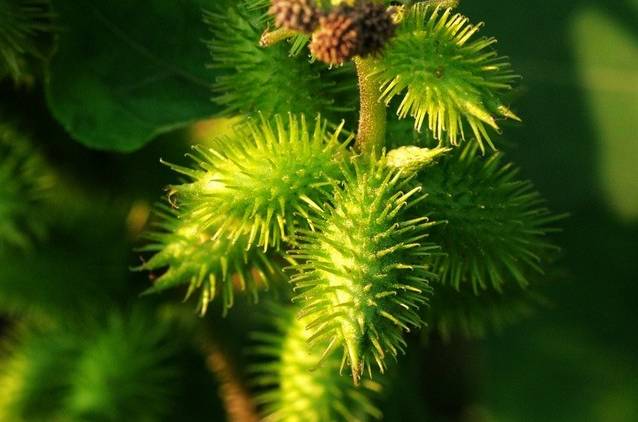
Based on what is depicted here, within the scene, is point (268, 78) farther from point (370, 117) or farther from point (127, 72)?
point (127, 72)

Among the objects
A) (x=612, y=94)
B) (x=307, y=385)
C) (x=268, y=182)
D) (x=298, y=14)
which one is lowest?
(x=307, y=385)

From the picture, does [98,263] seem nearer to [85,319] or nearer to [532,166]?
[85,319]

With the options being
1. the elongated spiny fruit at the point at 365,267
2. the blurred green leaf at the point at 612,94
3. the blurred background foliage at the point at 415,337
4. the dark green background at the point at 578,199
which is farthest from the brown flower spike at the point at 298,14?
the blurred green leaf at the point at 612,94

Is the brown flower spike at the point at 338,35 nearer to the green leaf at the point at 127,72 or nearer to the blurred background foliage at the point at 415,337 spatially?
the blurred background foliage at the point at 415,337

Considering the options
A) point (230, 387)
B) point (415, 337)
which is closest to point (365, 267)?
point (415, 337)

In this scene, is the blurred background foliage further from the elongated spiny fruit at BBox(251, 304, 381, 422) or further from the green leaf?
the elongated spiny fruit at BBox(251, 304, 381, 422)

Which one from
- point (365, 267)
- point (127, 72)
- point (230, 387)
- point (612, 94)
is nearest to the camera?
point (365, 267)

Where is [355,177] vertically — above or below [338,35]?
below
